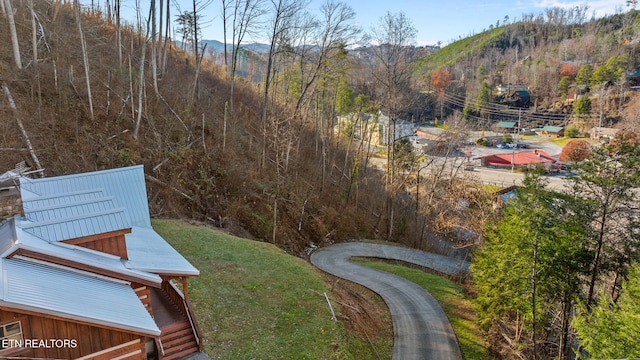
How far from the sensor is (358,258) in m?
24.3

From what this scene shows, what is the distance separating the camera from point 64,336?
23.0 feet


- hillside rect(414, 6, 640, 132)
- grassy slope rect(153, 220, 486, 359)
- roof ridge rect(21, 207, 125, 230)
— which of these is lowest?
grassy slope rect(153, 220, 486, 359)

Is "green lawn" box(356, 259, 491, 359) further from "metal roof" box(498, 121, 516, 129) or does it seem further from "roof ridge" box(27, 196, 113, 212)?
"metal roof" box(498, 121, 516, 129)

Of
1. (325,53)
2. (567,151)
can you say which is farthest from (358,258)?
(567,151)

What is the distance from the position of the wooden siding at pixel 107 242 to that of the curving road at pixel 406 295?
10380 mm

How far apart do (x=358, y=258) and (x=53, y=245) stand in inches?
742

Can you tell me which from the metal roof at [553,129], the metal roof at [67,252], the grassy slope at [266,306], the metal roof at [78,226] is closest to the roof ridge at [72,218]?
the metal roof at [78,226]

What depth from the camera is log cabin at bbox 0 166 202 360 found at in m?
6.69

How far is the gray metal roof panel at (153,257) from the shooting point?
9.23 metres

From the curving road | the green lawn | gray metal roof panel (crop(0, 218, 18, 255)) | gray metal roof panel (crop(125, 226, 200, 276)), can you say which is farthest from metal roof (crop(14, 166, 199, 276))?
the green lawn

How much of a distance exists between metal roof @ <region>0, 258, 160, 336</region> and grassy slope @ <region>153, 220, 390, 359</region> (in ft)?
12.9

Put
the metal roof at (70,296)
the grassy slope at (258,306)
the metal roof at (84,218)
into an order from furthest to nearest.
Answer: the grassy slope at (258,306) < the metal roof at (84,218) < the metal roof at (70,296)

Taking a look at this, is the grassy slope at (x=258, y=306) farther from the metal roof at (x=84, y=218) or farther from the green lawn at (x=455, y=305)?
the green lawn at (x=455, y=305)

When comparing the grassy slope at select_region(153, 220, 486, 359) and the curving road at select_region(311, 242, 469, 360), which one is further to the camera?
the curving road at select_region(311, 242, 469, 360)
